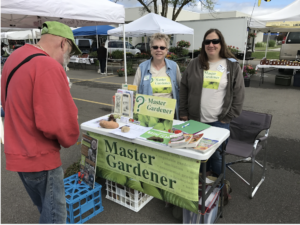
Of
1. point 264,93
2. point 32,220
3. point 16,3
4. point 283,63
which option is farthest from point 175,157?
point 283,63

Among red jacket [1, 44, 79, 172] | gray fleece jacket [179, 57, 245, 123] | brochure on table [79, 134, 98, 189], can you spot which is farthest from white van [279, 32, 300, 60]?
red jacket [1, 44, 79, 172]

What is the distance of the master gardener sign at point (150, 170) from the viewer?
1.89 metres

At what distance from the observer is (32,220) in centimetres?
230

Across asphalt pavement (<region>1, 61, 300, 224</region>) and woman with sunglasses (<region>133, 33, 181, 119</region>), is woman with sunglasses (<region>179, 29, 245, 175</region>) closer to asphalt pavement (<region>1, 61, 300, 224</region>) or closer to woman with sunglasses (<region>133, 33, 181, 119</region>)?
woman with sunglasses (<region>133, 33, 181, 119</region>)

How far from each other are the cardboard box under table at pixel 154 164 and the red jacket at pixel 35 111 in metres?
0.77

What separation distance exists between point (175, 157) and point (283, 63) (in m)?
8.20

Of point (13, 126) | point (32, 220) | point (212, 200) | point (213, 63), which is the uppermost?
point (213, 63)

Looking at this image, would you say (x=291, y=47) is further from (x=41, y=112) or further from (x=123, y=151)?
(x=41, y=112)

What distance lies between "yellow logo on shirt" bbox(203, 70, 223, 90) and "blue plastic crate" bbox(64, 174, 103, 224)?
1.53 metres

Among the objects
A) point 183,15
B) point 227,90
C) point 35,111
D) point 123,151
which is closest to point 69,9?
point 123,151

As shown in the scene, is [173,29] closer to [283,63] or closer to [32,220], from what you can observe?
[283,63]

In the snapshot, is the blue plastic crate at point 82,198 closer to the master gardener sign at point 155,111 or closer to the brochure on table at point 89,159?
the brochure on table at point 89,159

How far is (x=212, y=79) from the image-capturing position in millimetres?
2391

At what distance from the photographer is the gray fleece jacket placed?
2381 mm
